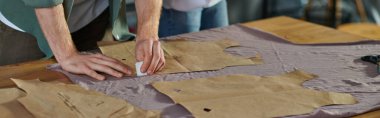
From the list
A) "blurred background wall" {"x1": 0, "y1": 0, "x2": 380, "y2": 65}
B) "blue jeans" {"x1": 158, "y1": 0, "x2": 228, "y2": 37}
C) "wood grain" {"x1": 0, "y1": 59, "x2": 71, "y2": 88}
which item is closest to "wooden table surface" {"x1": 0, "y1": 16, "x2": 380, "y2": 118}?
"wood grain" {"x1": 0, "y1": 59, "x2": 71, "y2": 88}

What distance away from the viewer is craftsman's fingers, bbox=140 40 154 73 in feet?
4.38

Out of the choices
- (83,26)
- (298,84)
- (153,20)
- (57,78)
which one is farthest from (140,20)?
(298,84)

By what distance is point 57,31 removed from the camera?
139 cm

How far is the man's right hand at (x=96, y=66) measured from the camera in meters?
1.32

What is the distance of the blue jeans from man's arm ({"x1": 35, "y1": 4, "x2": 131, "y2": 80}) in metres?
0.56

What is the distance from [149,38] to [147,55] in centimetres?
12

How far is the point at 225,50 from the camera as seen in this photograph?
1.51 m

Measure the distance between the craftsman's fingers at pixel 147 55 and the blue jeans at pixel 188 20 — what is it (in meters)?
0.43

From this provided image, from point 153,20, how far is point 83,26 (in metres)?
0.22

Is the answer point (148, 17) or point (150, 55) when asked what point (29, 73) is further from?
point (148, 17)

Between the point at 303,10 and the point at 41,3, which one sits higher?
the point at 41,3

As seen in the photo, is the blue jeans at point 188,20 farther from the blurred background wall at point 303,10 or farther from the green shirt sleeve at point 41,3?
the blurred background wall at point 303,10

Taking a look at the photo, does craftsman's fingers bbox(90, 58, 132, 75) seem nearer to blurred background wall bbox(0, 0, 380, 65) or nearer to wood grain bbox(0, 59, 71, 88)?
wood grain bbox(0, 59, 71, 88)

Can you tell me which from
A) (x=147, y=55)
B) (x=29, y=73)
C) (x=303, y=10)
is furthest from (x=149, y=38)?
(x=303, y=10)
